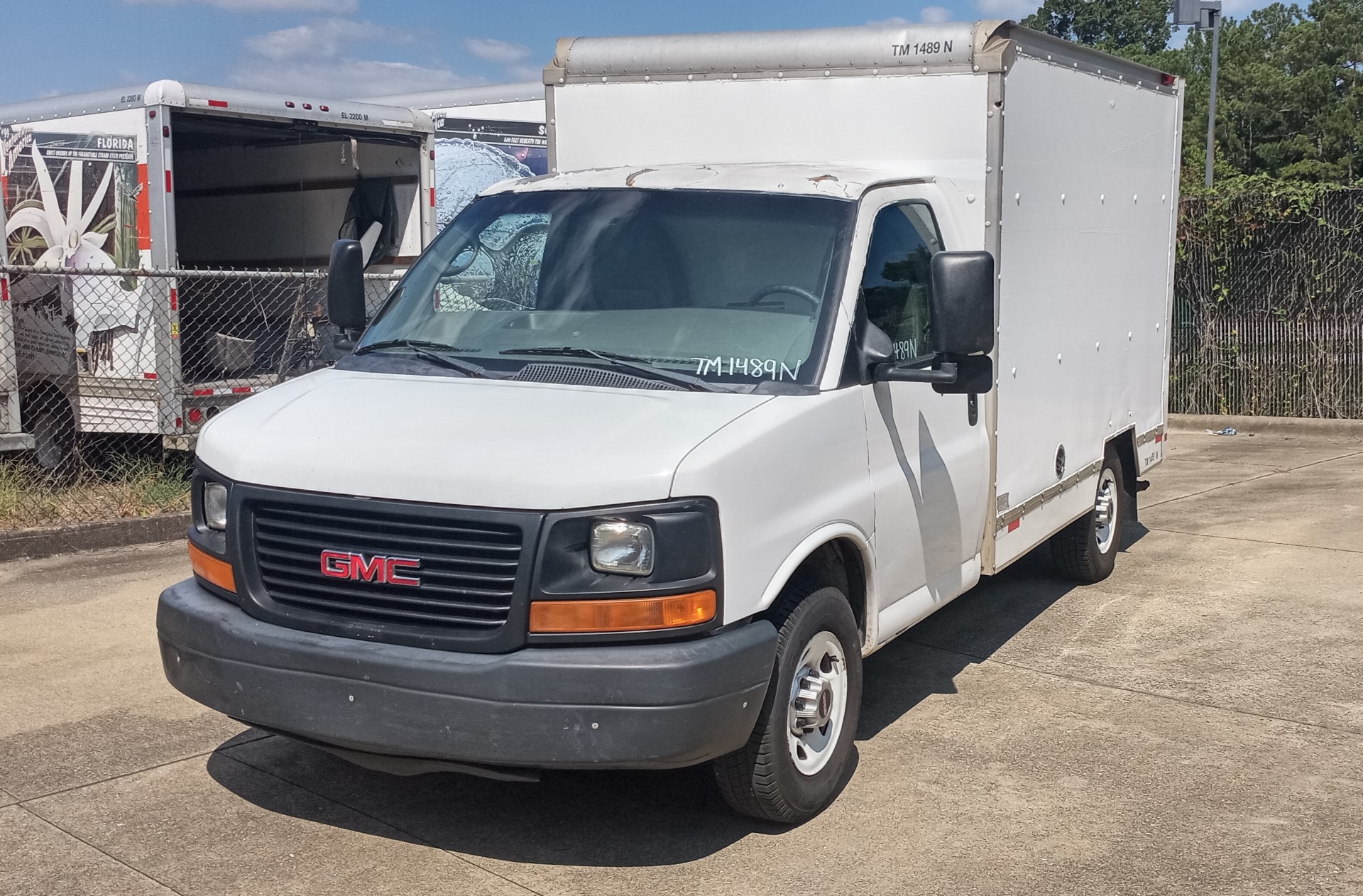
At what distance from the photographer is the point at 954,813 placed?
4703 mm

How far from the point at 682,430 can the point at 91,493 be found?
21.5 ft

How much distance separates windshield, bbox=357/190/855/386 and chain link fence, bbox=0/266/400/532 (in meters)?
4.17

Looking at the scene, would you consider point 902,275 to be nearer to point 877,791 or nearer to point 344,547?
point 877,791

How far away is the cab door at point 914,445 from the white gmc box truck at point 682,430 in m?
0.02

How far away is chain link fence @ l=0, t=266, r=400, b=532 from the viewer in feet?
30.3

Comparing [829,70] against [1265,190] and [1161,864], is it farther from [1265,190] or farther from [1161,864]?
[1265,190]

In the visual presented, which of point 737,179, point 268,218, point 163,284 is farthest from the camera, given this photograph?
point 268,218

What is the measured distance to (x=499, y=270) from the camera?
17.3ft

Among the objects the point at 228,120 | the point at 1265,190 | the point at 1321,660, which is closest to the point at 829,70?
the point at 1321,660

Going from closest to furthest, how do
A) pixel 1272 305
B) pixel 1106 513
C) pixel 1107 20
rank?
pixel 1106 513, pixel 1272 305, pixel 1107 20

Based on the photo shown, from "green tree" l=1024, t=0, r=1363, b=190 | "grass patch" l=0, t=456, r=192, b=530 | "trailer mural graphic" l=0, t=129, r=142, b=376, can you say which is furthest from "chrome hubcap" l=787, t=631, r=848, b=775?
"green tree" l=1024, t=0, r=1363, b=190

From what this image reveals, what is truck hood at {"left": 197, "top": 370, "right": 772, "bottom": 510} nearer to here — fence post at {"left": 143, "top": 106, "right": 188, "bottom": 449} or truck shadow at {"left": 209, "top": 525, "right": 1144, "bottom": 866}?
truck shadow at {"left": 209, "top": 525, "right": 1144, "bottom": 866}

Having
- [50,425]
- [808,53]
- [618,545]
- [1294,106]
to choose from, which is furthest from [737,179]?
[1294,106]

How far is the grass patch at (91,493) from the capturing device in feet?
28.5
